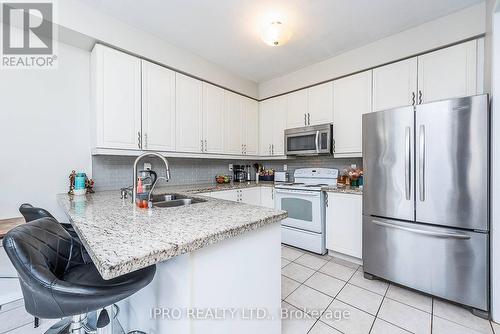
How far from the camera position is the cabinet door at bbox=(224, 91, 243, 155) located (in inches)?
132

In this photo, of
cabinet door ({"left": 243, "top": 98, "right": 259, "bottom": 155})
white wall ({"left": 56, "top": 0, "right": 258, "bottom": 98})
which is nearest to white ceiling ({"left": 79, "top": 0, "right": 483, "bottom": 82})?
white wall ({"left": 56, "top": 0, "right": 258, "bottom": 98})

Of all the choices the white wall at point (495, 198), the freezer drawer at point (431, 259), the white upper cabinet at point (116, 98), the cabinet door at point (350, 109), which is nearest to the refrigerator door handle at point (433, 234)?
the freezer drawer at point (431, 259)

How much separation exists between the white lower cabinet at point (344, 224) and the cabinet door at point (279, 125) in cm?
122

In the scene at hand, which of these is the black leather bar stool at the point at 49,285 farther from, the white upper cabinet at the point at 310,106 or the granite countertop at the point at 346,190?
the white upper cabinet at the point at 310,106

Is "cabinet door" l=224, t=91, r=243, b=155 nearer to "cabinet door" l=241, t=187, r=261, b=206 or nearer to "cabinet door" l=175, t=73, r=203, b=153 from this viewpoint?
"cabinet door" l=175, t=73, r=203, b=153

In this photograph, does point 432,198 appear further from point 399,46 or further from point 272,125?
point 272,125

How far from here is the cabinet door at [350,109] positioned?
8.88ft

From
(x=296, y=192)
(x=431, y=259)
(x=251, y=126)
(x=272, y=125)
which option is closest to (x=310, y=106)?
(x=272, y=125)

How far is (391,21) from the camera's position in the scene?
222cm

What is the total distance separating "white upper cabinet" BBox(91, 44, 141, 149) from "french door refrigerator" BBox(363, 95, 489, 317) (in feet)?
8.20

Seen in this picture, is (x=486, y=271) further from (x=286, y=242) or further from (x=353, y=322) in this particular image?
(x=286, y=242)

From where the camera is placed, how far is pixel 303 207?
9.50 feet

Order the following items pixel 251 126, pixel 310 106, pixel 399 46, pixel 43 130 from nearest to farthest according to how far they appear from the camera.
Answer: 1. pixel 43 130
2. pixel 399 46
3. pixel 310 106
4. pixel 251 126

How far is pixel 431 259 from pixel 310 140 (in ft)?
6.10
